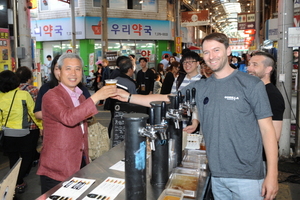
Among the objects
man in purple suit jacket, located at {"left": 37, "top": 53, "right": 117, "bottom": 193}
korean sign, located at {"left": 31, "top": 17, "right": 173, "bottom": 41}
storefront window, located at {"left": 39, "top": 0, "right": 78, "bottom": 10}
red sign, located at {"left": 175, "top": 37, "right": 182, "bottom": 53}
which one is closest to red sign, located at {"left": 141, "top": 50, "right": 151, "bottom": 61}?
korean sign, located at {"left": 31, "top": 17, "right": 173, "bottom": 41}

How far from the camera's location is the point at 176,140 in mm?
2490

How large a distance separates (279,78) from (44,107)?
4.83 meters

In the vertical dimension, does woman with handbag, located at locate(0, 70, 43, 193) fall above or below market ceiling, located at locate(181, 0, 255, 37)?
below

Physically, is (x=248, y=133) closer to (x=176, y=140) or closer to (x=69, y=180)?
(x=176, y=140)

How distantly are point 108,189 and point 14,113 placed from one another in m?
2.77

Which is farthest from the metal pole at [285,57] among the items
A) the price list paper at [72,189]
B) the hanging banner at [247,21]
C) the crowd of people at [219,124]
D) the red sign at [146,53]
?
the red sign at [146,53]

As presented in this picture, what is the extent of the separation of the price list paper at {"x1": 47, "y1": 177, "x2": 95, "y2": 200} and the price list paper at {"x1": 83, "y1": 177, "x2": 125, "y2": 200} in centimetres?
8

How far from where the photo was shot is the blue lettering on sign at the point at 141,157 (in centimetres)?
171

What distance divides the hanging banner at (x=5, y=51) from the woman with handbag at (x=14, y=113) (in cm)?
370

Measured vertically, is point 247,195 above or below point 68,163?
below

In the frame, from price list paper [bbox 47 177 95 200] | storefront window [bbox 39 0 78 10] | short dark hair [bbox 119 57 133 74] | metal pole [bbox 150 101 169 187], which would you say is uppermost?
storefront window [bbox 39 0 78 10]

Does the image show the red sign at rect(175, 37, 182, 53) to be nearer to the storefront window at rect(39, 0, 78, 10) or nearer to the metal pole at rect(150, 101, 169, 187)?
the storefront window at rect(39, 0, 78, 10)

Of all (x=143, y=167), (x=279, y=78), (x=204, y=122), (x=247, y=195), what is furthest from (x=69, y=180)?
(x=279, y=78)

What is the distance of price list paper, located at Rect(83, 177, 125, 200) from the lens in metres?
1.90
